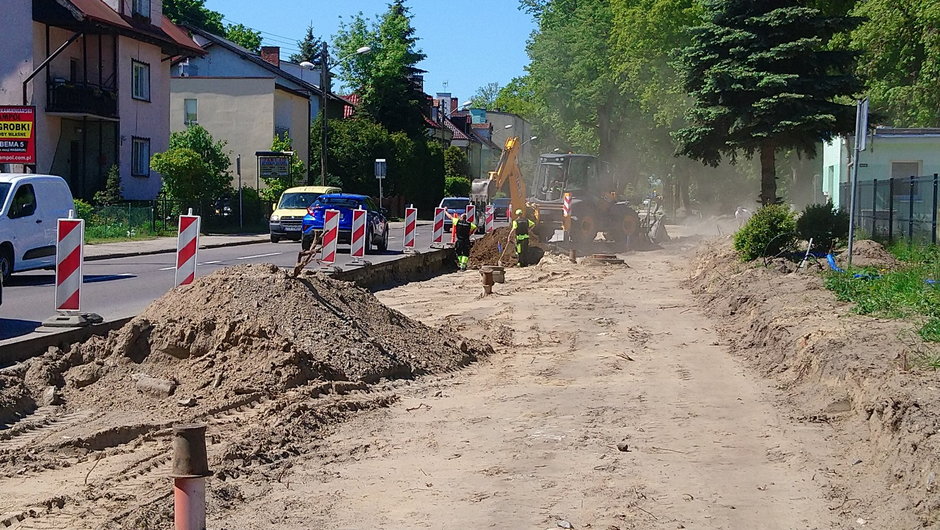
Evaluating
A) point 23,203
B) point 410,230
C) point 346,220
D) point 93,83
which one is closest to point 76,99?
point 93,83

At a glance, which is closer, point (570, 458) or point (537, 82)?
point (570, 458)

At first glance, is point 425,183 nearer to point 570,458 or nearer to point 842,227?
point 842,227

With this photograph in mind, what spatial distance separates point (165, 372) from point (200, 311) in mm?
838

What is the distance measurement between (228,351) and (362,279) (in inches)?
451

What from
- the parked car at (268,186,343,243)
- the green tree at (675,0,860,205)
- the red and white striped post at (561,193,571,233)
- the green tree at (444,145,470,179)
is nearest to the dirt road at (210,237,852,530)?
the green tree at (675,0,860,205)

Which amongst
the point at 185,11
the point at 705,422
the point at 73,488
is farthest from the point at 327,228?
the point at 185,11

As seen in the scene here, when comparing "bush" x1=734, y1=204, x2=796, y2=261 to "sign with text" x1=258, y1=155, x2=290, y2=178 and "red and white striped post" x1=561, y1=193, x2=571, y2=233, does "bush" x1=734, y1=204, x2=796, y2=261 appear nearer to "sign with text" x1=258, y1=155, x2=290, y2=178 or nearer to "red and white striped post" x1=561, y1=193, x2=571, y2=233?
"red and white striped post" x1=561, y1=193, x2=571, y2=233

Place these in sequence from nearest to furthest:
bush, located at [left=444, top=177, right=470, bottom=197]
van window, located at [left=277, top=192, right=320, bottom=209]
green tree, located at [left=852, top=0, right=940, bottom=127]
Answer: green tree, located at [left=852, top=0, right=940, bottom=127] < van window, located at [left=277, top=192, right=320, bottom=209] < bush, located at [left=444, top=177, right=470, bottom=197]

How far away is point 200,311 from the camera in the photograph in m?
10.4

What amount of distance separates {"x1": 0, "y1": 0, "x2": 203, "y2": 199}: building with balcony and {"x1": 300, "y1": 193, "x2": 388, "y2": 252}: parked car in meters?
11.2

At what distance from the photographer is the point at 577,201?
33.8m

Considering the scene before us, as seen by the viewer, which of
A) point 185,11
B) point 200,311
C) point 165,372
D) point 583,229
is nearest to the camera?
point 165,372

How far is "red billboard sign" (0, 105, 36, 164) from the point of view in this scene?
26953mm

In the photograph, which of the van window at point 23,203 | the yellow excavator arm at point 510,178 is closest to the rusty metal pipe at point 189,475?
the van window at point 23,203
